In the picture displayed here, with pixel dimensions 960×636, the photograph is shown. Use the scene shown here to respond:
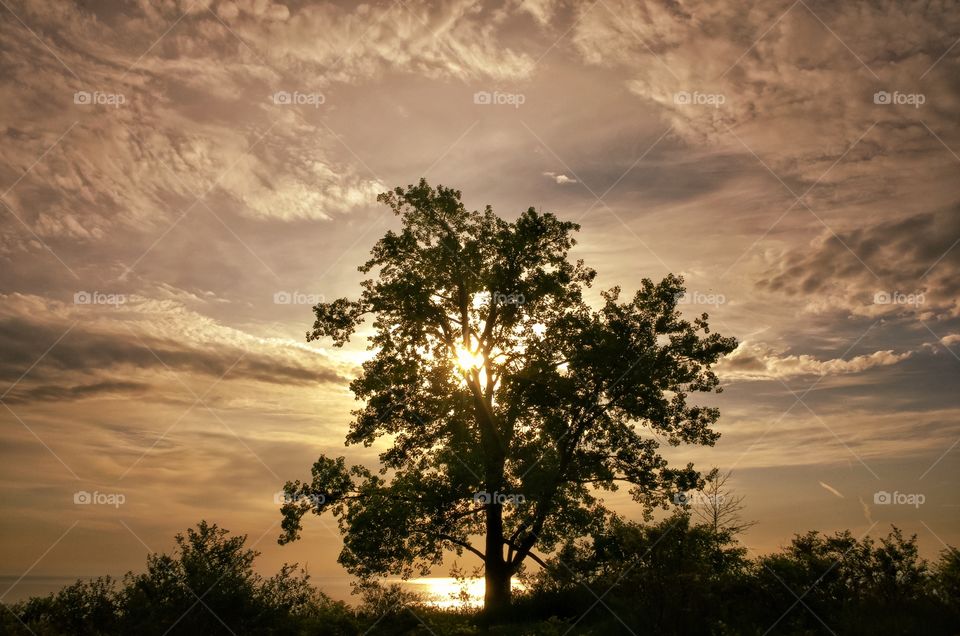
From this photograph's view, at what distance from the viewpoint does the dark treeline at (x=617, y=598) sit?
489 inches

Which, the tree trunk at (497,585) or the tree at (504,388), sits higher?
the tree at (504,388)

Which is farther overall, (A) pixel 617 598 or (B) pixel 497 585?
(B) pixel 497 585

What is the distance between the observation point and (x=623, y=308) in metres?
24.5

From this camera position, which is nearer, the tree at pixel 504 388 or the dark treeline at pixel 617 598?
the dark treeline at pixel 617 598

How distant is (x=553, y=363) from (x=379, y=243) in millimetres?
8317

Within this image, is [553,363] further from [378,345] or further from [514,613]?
[514,613]

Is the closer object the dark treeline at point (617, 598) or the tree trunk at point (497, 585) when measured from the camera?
the dark treeline at point (617, 598)

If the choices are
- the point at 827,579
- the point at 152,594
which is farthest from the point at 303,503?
the point at 827,579

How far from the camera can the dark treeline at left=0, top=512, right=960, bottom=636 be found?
40.8ft

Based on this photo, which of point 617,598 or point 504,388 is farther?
point 504,388

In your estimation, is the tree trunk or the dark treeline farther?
the tree trunk

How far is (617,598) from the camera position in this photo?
1446 cm

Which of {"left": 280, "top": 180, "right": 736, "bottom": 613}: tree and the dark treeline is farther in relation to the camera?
{"left": 280, "top": 180, "right": 736, "bottom": 613}: tree

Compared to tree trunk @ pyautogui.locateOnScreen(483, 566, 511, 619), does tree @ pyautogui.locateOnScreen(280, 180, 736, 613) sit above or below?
above
